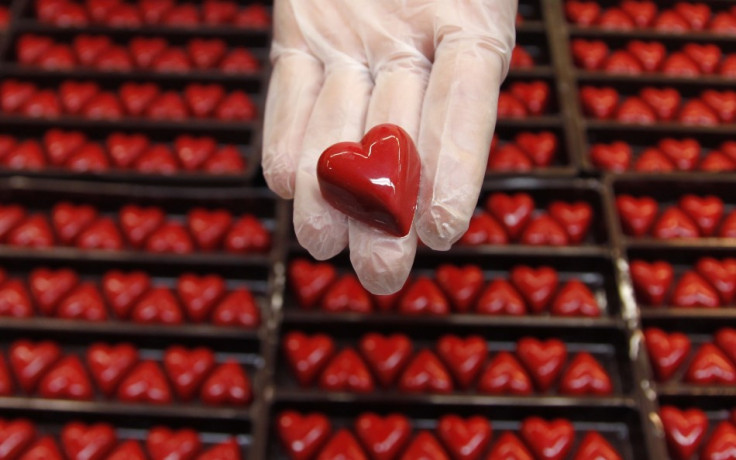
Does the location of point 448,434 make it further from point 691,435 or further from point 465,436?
point 691,435

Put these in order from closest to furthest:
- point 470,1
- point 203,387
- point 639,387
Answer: point 470,1 → point 639,387 → point 203,387

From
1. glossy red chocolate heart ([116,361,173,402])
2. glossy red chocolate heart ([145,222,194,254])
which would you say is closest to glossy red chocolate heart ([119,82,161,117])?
glossy red chocolate heart ([145,222,194,254])

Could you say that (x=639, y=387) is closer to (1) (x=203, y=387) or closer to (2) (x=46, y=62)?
(1) (x=203, y=387)

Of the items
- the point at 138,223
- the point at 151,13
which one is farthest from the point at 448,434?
the point at 151,13

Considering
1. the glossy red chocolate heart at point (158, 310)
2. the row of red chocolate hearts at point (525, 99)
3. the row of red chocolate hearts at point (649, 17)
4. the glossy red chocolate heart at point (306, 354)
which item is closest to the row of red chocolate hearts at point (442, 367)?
the glossy red chocolate heart at point (306, 354)

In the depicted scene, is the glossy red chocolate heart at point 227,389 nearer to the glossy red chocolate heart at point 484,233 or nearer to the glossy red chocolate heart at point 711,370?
the glossy red chocolate heart at point 484,233

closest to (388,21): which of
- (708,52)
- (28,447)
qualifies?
(28,447)

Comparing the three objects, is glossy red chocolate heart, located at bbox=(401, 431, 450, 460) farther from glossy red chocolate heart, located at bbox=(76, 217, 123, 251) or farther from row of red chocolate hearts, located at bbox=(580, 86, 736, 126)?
row of red chocolate hearts, located at bbox=(580, 86, 736, 126)
